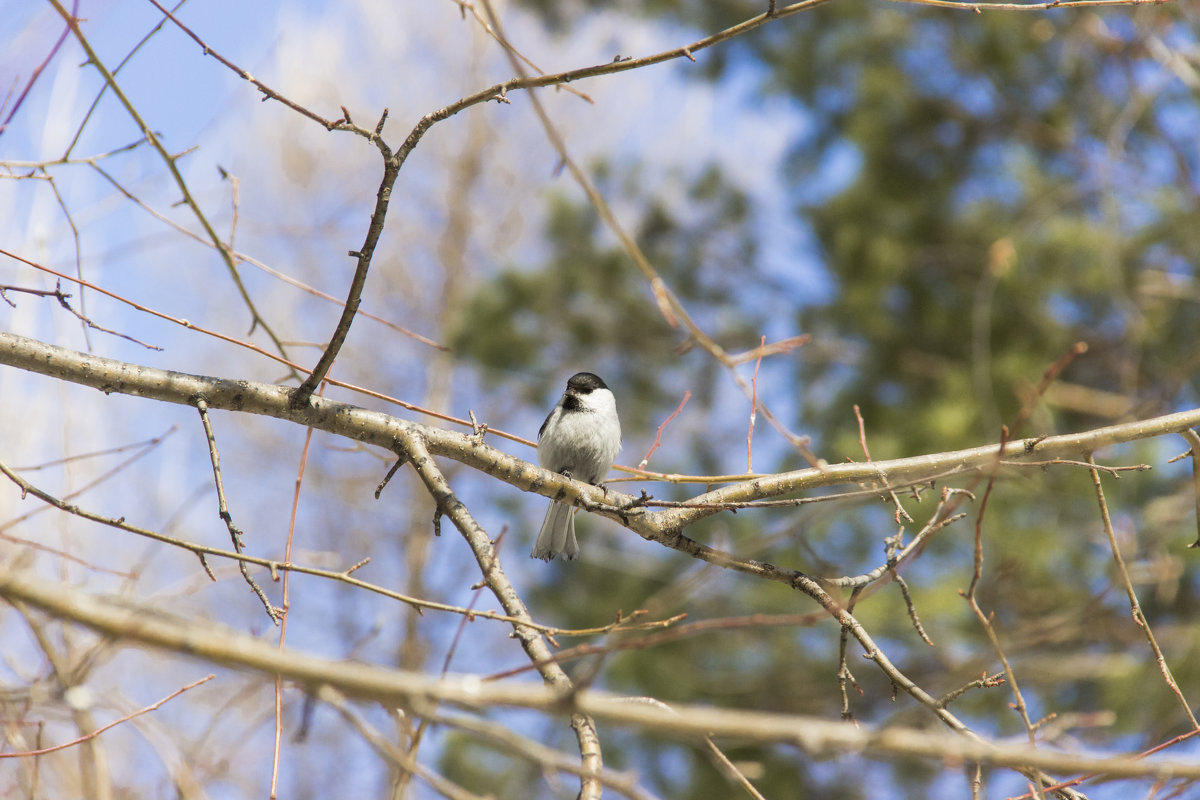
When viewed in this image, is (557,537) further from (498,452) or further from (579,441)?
(498,452)

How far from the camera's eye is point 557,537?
3.44 m

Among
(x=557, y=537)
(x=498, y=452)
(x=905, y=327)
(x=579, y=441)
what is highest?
(x=905, y=327)

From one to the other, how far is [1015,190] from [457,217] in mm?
6574

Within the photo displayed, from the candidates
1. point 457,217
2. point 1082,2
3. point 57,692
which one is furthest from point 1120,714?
point 457,217

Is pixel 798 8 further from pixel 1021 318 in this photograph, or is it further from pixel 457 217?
pixel 457 217

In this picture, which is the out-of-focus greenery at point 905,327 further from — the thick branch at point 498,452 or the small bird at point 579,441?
the thick branch at point 498,452

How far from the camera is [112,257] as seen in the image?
2395 millimetres

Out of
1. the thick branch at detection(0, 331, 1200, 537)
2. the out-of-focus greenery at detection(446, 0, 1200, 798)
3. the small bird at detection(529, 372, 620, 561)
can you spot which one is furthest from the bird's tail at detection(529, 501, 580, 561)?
the out-of-focus greenery at detection(446, 0, 1200, 798)

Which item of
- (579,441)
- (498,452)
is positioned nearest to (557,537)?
(579,441)

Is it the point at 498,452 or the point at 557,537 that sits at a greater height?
the point at 557,537

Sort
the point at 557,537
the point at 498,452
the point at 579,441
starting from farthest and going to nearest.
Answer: the point at 579,441
the point at 557,537
the point at 498,452

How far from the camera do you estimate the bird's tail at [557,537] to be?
339 centimetres

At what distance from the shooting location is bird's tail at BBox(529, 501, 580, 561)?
339 centimetres

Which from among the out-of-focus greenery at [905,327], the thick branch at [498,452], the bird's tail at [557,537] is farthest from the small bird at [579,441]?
the out-of-focus greenery at [905,327]
